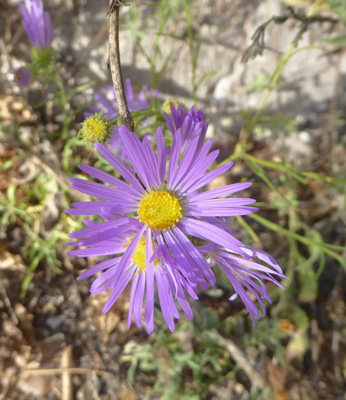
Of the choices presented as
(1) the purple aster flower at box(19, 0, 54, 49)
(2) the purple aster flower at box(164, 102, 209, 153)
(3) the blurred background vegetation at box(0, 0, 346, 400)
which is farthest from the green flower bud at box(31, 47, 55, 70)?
(2) the purple aster flower at box(164, 102, 209, 153)

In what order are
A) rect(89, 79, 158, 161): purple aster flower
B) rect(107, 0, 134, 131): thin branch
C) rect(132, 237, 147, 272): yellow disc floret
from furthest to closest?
rect(89, 79, 158, 161): purple aster flower → rect(132, 237, 147, 272): yellow disc floret → rect(107, 0, 134, 131): thin branch

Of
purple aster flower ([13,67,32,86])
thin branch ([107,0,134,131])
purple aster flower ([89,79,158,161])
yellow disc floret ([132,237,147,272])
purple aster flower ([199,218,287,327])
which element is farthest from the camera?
purple aster flower ([89,79,158,161])

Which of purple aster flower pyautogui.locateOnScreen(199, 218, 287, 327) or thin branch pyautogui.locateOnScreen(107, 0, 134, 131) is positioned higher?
thin branch pyautogui.locateOnScreen(107, 0, 134, 131)

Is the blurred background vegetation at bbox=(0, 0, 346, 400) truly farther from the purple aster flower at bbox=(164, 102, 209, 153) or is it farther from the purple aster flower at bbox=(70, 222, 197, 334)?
the purple aster flower at bbox=(164, 102, 209, 153)

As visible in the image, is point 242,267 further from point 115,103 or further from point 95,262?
point 95,262

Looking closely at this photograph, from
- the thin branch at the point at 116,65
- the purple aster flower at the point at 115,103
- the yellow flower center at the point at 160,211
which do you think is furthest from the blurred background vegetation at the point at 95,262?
the thin branch at the point at 116,65

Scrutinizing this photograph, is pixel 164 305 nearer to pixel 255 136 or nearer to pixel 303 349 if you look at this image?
pixel 303 349

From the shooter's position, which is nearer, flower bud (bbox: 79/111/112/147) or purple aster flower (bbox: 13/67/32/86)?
flower bud (bbox: 79/111/112/147)
